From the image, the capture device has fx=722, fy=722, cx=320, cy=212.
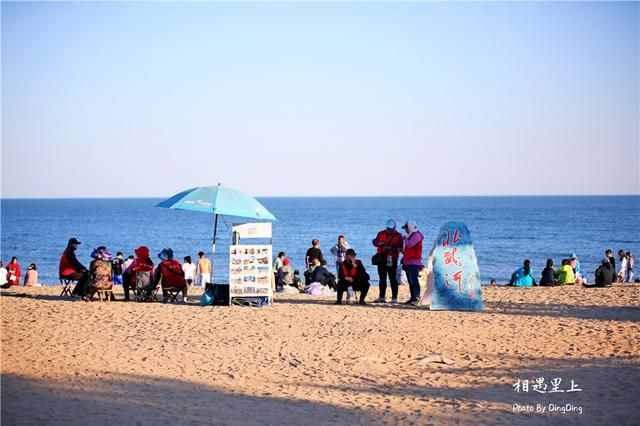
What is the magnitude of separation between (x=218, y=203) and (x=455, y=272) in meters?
4.50

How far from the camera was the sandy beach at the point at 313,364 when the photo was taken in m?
7.12

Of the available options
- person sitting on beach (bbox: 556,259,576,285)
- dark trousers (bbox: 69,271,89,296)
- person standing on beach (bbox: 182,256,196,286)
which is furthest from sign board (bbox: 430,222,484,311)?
person standing on beach (bbox: 182,256,196,286)

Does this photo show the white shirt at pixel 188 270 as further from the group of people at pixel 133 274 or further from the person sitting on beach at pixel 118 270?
the group of people at pixel 133 274

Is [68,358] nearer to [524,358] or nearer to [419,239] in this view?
[524,358]

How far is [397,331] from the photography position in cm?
1089

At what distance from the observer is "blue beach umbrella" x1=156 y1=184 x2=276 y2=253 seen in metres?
13.3

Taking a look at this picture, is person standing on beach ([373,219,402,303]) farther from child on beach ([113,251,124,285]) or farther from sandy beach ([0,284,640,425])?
child on beach ([113,251,124,285])

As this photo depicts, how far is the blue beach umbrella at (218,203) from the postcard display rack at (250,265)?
0.30m

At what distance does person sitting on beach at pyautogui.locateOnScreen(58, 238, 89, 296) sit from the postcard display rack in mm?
3016

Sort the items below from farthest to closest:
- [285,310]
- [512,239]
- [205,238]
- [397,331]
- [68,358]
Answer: [205,238]
[512,239]
[285,310]
[397,331]
[68,358]

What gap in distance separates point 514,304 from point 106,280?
7753 mm

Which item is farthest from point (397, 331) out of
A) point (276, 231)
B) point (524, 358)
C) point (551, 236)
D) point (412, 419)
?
point (276, 231)

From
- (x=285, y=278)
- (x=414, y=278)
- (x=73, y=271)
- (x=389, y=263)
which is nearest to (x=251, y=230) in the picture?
(x=389, y=263)

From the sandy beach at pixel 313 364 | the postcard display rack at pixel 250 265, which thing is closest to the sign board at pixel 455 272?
the sandy beach at pixel 313 364
